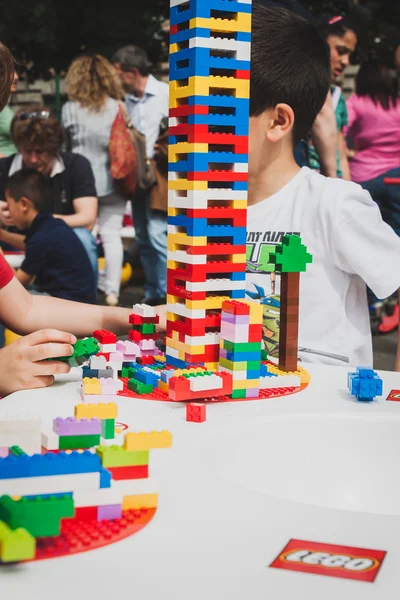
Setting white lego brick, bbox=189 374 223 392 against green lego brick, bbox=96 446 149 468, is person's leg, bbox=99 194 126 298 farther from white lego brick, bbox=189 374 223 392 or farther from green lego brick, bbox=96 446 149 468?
green lego brick, bbox=96 446 149 468

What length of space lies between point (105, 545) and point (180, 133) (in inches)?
30.4

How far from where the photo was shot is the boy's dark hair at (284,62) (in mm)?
2041

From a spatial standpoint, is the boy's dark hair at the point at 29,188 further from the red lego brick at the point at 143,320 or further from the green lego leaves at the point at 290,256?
the green lego leaves at the point at 290,256

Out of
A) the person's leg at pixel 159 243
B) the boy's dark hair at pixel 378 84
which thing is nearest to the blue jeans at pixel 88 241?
the person's leg at pixel 159 243

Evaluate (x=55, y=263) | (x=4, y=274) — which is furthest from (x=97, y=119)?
(x=4, y=274)

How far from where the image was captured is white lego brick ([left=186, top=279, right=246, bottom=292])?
4.54 ft

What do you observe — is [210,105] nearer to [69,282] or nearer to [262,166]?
[262,166]

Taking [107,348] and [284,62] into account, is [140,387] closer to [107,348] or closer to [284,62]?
[107,348]

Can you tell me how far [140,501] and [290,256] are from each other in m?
0.69

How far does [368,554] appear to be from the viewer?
32.1 inches

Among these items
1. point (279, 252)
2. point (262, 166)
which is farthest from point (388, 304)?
point (279, 252)

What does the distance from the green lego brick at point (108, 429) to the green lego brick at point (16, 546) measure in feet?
1.01

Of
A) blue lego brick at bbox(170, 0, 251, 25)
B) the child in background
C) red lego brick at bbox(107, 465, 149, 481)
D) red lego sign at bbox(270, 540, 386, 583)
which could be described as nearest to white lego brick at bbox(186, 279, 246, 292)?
blue lego brick at bbox(170, 0, 251, 25)

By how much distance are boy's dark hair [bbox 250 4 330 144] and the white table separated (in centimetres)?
82
